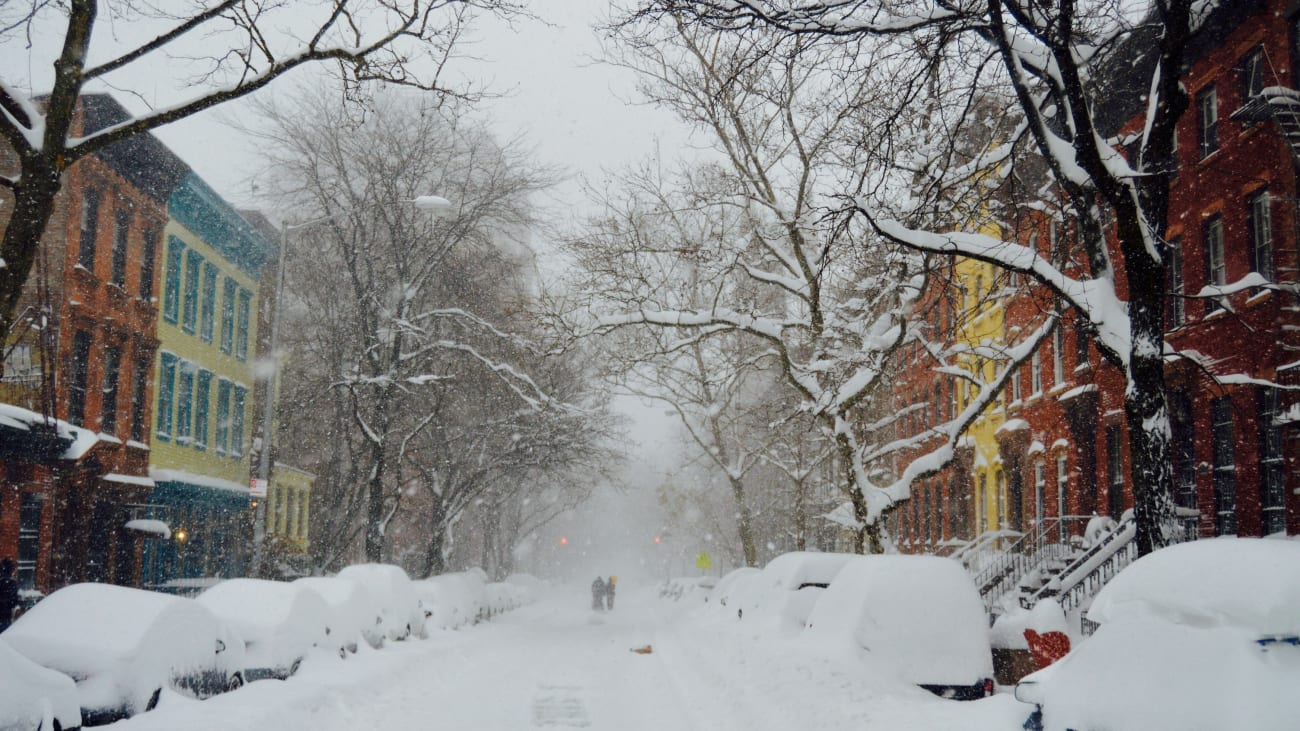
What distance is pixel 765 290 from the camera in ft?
93.8

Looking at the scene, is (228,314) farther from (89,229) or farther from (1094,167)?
(1094,167)

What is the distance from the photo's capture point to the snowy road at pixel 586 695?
901 centimetres

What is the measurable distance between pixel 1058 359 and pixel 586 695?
1918 cm

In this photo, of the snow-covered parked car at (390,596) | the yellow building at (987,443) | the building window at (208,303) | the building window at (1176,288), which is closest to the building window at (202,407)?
the building window at (208,303)

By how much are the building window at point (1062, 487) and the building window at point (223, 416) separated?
25.7m

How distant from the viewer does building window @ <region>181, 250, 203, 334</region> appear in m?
32.5

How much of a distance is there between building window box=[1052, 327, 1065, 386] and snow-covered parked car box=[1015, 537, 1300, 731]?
80.8ft

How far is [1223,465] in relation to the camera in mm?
21047

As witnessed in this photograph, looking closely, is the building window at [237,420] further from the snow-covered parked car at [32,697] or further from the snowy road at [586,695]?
the snow-covered parked car at [32,697]

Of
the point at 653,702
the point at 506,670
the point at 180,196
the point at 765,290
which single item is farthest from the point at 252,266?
the point at 653,702

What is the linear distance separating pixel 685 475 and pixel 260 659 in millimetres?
78827

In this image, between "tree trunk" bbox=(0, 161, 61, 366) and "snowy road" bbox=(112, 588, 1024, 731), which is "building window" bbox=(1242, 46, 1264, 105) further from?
"tree trunk" bbox=(0, 161, 61, 366)

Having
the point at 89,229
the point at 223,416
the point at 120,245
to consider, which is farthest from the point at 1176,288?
the point at 223,416

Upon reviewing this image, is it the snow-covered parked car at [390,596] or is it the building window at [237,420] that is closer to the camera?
the snow-covered parked car at [390,596]
